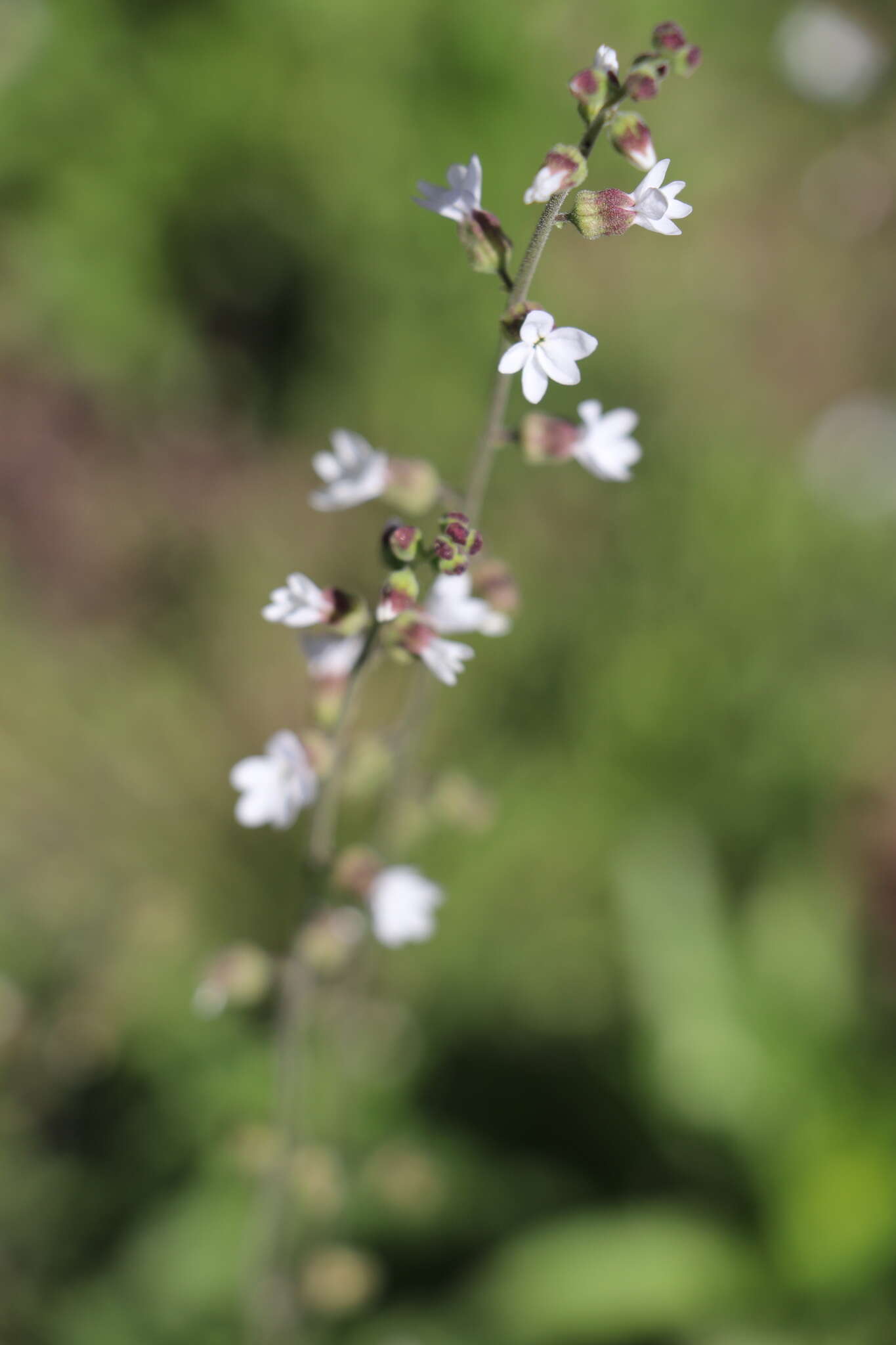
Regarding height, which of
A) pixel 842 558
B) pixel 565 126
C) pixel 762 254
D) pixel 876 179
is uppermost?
pixel 876 179

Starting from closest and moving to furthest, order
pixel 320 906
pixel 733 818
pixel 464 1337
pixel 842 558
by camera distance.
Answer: pixel 320 906 → pixel 464 1337 → pixel 733 818 → pixel 842 558

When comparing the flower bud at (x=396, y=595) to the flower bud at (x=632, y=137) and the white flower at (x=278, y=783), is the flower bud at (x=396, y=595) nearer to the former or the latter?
the white flower at (x=278, y=783)

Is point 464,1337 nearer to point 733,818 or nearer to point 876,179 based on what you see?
point 733,818

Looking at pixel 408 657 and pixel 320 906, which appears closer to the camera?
pixel 408 657

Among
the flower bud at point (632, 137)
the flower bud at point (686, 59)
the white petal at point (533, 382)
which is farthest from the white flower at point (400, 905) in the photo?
the flower bud at point (686, 59)

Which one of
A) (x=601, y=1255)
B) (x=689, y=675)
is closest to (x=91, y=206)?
(x=689, y=675)

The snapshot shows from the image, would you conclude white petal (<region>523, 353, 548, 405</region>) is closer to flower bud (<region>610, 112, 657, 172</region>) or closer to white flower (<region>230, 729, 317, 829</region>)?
flower bud (<region>610, 112, 657, 172</region>)

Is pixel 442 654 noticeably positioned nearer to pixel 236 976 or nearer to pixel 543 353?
pixel 543 353

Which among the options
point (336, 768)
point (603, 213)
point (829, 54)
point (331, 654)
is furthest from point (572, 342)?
point (829, 54)
